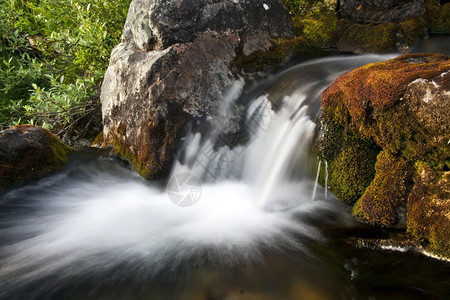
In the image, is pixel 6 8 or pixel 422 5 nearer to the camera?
pixel 422 5

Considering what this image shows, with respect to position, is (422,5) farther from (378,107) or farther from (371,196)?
(371,196)

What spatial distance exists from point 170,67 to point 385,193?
12.0ft

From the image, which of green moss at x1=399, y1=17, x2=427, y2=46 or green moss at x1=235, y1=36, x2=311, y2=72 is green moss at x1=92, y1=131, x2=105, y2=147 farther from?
green moss at x1=399, y1=17, x2=427, y2=46

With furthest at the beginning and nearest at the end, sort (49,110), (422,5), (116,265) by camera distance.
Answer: (49,110)
(422,5)
(116,265)

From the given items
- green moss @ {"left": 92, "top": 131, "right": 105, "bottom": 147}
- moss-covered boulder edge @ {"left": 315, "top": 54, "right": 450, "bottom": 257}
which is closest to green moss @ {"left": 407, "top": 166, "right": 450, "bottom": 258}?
moss-covered boulder edge @ {"left": 315, "top": 54, "right": 450, "bottom": 257}

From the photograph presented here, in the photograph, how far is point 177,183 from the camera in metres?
5.24

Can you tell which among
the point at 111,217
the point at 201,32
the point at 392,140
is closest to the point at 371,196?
the point at 392,140

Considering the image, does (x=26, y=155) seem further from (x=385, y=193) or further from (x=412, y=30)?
(x=412, y=30)

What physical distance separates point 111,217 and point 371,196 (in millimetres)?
3245

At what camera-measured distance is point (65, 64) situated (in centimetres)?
891

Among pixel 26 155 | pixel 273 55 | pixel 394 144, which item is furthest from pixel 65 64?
pixel 394 144

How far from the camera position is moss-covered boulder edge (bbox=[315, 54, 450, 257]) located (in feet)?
9.97

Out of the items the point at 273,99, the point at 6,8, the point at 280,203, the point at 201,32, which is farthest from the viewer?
the point at 6,8

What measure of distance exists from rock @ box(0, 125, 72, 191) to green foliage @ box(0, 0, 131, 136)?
164 cm
